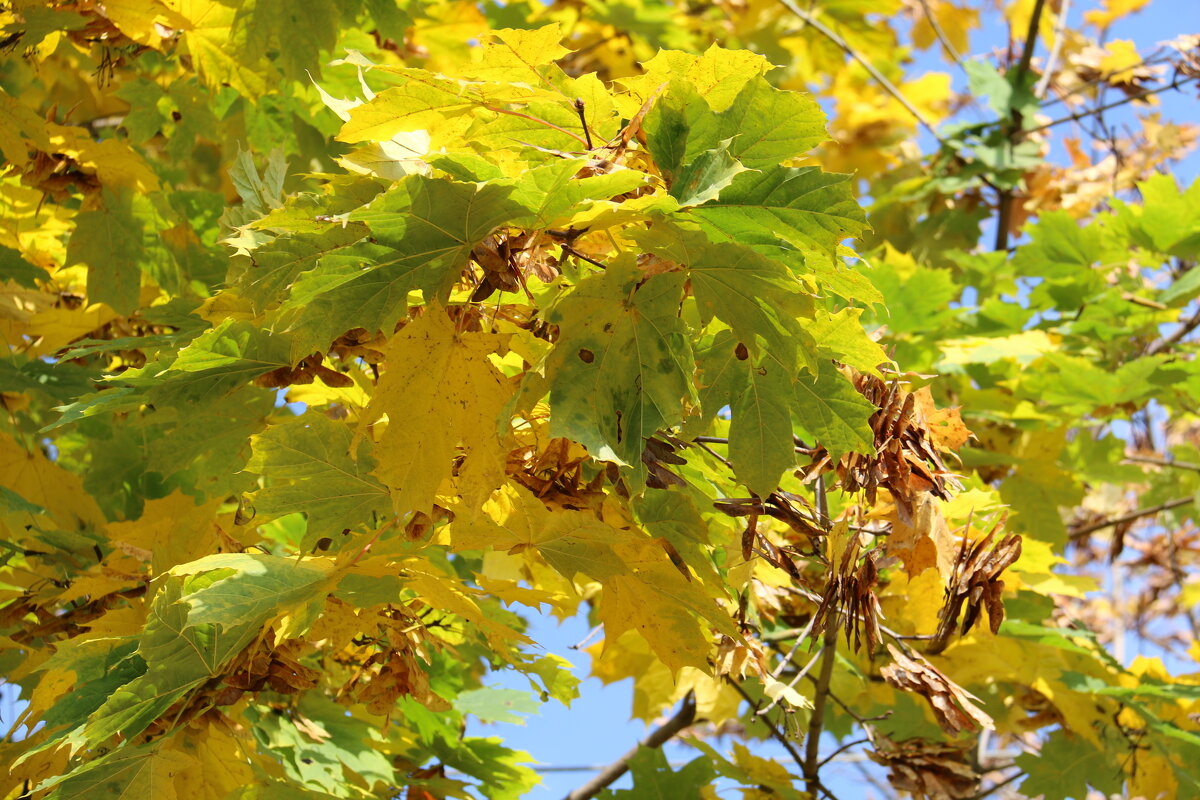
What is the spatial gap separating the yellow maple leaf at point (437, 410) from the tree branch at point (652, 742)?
1405mm

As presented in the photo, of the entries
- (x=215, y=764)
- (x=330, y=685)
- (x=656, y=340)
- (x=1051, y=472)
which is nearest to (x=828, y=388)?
(x=656, y=340)

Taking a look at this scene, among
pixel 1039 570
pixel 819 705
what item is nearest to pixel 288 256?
pixel 819 705

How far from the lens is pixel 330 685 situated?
5.84ft

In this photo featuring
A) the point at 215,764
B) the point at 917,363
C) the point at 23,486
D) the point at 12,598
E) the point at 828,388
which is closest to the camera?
the point at 828,388

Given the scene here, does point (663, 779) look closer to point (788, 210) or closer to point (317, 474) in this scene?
point (317, 474)

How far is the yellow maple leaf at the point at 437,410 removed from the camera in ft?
3.25

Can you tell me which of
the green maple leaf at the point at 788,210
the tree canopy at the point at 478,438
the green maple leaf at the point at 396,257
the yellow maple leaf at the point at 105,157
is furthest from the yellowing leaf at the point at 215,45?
the green maple leaf at the point at 788,210

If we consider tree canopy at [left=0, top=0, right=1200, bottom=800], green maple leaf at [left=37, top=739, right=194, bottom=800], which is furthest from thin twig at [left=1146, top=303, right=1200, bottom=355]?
green maple leaf at [left=37, top=739, right=194, bottom=800]

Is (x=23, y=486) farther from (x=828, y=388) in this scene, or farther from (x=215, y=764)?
(x=828, y=388)

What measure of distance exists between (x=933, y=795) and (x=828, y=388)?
0.76m

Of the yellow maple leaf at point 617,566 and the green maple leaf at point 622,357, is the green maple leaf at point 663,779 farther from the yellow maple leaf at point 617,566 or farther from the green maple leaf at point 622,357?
the green maple leaf at point 622,357

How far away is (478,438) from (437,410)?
0.16 ft

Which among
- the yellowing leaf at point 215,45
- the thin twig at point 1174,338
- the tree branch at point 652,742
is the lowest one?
the tree branch at point 652,742

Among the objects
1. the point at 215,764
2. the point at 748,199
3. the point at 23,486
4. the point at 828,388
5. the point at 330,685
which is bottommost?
the point at 330,685
